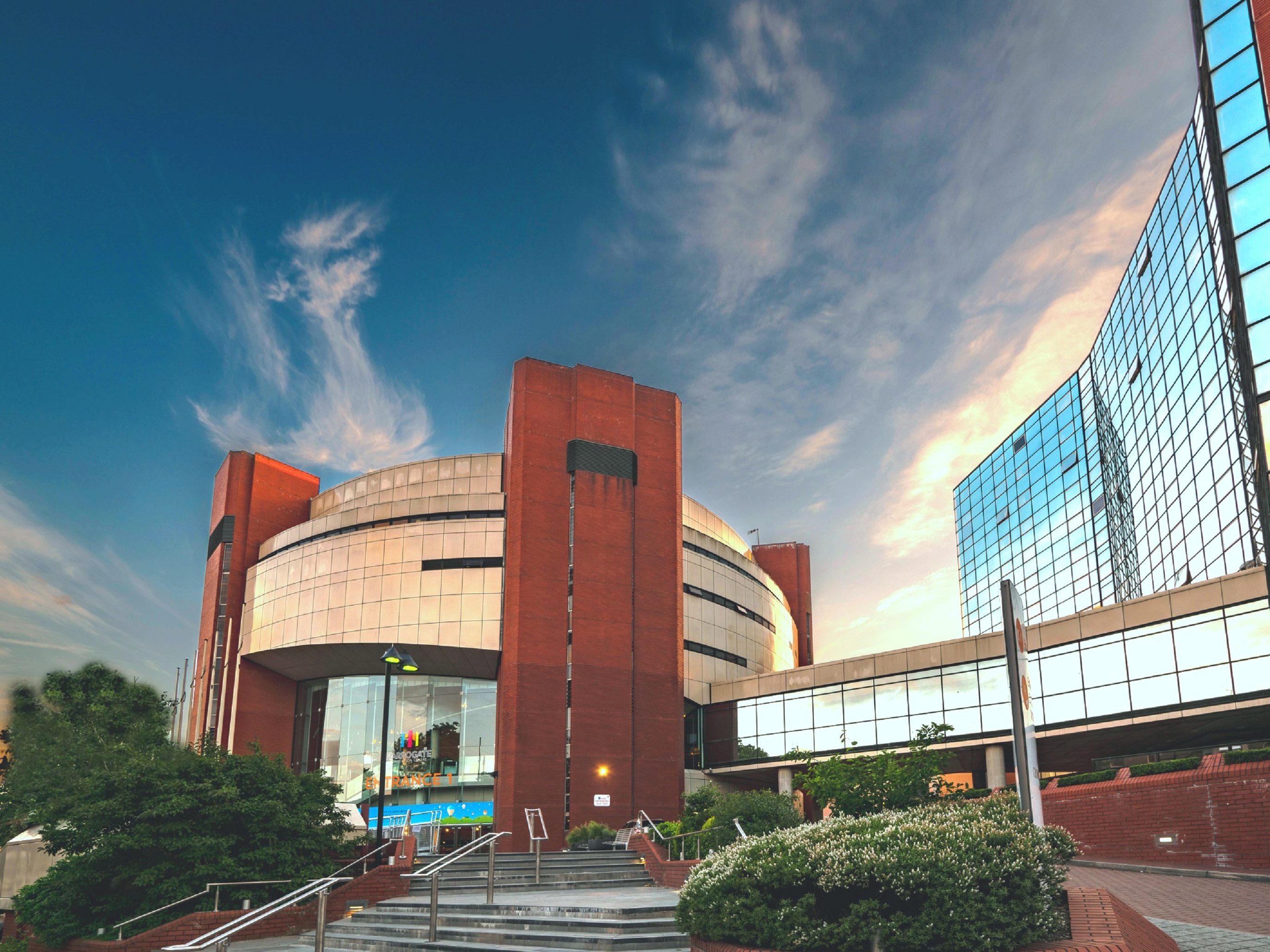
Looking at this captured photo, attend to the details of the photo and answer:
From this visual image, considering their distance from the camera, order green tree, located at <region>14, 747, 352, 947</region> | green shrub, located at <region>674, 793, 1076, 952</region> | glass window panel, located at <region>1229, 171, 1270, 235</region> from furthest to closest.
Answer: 1. green tree, located at <region>14, 747, 352, 947</region>
2. glass window panel, located at <region>1229, 171, 1270, 235</region>
3. green shrub, located at <region>674, 793, 1076, 952</region>

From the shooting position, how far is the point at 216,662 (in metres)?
50.6

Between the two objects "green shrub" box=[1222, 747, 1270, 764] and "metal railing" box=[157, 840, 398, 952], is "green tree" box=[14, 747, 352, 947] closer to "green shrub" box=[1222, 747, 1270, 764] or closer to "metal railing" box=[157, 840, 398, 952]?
"metal railing" box=[157, 840, 398, 952]

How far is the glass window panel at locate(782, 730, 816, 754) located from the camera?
41.7 meters

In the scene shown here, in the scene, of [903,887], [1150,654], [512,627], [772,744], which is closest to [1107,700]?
[1150,654]

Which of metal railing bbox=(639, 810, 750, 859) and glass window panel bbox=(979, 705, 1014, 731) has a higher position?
glass window panel bbox=(979, 705, 1014, 731)

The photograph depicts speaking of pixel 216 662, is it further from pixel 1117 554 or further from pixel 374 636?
pixel 1117 554

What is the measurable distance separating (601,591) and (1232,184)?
28358 millimetres

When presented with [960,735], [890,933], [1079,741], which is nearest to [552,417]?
[960,735]

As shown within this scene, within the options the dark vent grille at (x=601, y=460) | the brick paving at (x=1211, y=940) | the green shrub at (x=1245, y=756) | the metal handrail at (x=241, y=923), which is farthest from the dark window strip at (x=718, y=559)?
the brick paving at (x=1211, y=940)

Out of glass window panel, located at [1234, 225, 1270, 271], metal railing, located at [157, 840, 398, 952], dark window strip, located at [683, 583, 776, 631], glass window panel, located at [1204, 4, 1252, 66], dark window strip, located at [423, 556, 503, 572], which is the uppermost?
glass window panel, located at [1204, 4, 1252, 66]

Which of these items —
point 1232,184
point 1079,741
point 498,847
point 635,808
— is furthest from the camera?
point 635,808

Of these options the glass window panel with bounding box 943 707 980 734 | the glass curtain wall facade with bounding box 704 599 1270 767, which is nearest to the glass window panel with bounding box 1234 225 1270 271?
the glass curtain wall facade with bounding box 704 599 1270 767

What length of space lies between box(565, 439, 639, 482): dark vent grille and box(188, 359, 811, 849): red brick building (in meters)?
0.09

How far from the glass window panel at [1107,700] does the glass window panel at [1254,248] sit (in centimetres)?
1622
